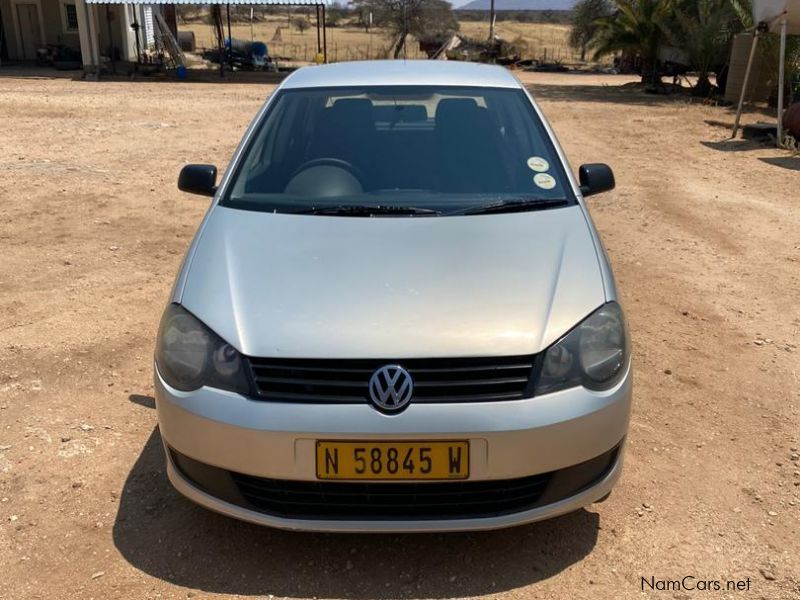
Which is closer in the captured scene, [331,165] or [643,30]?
[331,165]

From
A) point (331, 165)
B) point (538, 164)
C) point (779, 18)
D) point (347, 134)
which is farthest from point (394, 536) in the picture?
point (779, 18)

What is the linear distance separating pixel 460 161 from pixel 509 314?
1215mm

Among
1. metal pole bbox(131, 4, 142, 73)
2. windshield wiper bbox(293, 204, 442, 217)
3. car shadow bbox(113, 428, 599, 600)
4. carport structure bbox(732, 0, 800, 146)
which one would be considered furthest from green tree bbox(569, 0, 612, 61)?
car shadow bbox(113, 428, 599, 600)

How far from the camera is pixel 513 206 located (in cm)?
326

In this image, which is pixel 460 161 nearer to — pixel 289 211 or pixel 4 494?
pixel 289 211

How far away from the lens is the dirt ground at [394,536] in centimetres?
262

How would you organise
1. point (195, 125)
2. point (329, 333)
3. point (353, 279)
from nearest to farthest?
point (329, 333) < point (353, 279) < point (195, 125)

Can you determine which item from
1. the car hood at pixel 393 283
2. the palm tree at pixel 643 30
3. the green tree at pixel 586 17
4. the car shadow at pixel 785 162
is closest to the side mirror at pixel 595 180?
the car hood at pixel 393 283

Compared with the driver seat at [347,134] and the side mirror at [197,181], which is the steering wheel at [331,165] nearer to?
the driver seat at [347,134]

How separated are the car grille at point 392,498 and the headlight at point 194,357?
332mm

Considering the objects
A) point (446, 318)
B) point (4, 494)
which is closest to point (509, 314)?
point (446, 318)

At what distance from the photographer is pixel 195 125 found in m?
13.4

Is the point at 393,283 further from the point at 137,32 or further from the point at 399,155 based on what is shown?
the point at 137,32

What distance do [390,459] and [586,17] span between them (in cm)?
3764
